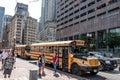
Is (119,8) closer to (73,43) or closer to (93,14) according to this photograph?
(93,14)

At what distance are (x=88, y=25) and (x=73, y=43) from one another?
57.6m

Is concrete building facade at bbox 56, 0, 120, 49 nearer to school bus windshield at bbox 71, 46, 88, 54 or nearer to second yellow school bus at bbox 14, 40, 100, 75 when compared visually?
second yellow school bus at bbox 14, 40, 100, 75

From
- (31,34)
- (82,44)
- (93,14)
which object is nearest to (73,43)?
(82,44)

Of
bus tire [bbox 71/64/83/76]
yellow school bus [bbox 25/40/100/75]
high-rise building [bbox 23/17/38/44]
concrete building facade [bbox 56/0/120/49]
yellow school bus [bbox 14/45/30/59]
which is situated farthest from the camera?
high-rise building [bbox 23/17/38/44]

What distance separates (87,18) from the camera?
245 feet

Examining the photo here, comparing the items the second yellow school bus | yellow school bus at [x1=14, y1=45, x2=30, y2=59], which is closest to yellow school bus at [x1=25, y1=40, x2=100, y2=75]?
the second yellow school bus

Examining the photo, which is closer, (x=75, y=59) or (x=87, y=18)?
(x=75, y=59)

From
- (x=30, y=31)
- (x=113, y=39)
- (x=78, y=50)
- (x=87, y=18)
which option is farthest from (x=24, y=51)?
(x=30, y=31)

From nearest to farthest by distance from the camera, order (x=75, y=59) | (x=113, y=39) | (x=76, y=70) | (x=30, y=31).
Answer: (x=76, y=70) → (x=75, y=59) → (x=113, y=39) → (x=30, y=31)

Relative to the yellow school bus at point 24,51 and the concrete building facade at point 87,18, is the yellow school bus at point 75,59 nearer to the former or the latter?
the yellow school bus at point 24,51

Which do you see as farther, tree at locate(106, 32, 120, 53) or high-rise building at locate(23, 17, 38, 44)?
high-rise building at locate(23, 17, 38, 44)

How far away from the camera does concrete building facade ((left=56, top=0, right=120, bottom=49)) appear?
197 ft

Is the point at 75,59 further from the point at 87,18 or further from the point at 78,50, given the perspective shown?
the point at 87,18

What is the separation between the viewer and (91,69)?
14930 millimetres
